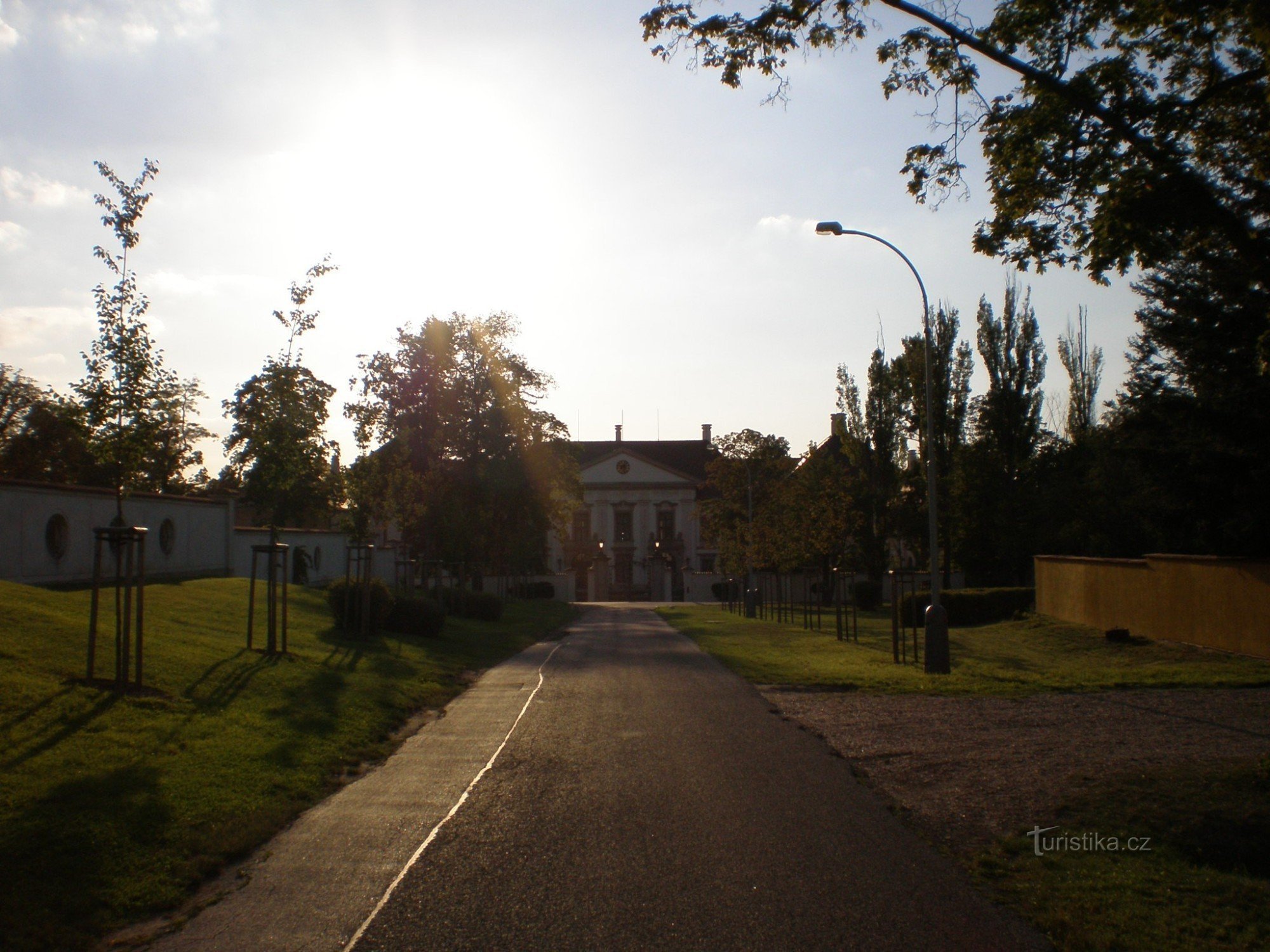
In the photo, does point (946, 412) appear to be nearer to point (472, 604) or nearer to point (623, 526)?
point (472, 604)

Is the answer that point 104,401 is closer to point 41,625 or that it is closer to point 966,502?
point 41,625

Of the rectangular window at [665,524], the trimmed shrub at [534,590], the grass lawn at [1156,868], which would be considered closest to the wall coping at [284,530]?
the trimmed shrub at [534,590]

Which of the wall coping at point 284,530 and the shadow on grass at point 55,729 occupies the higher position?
the wall coping at point 284,530

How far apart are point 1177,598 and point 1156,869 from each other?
56.8 feet

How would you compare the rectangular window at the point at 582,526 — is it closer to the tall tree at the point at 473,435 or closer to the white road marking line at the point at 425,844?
the tall tree at the point at 473,435

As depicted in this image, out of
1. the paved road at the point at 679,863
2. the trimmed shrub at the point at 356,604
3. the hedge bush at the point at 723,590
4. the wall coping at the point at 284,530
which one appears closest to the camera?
the paved road at the point at 679,863

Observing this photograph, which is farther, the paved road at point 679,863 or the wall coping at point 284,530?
the wall coping at point 284,530

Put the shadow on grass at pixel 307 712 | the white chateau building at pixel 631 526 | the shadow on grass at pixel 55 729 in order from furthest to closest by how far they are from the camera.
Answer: the white chateau building at pixel 631 526
the shadow on grass at pixel 307 712
the shadow on grass at pixel 55 729

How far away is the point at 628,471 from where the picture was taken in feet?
277

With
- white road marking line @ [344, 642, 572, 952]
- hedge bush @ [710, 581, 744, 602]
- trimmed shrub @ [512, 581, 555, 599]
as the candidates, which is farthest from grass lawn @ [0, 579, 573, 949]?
hedge bush @ [710, 581, 744, 602]

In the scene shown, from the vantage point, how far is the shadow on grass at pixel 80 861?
5.15 metres

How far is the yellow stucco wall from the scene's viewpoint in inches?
736

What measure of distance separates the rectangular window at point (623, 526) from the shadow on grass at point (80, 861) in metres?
76.3

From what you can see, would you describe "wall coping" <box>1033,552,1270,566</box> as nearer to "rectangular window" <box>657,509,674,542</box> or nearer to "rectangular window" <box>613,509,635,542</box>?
"rectangular window" <box>657,509,674,542</box>
